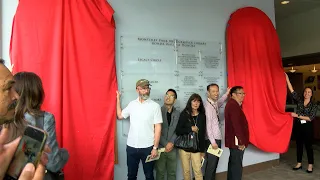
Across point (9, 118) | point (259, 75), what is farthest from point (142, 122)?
point (9, 118)

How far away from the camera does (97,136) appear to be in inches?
112

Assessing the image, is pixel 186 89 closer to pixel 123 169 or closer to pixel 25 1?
pixel 123 169

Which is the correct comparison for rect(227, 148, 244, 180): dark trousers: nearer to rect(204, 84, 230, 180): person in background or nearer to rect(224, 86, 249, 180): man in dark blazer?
rect(224, 86, 249, 180): man in dark blazer

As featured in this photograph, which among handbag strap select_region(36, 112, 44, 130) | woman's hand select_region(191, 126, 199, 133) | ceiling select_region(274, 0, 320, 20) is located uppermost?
ceiling select_region(274, 0, 320, 20)

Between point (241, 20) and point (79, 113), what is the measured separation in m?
2.74

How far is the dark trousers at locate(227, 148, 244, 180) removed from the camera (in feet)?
11.0

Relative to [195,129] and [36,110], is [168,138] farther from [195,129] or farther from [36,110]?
[36,110]

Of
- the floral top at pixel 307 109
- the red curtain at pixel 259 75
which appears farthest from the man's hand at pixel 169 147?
the floral top at pixel 307 109

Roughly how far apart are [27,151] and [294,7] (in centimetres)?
619

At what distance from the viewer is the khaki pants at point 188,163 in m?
3.22

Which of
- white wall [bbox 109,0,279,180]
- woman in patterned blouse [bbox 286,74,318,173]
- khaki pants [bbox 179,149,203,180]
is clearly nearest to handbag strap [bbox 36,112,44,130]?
white wall [bbox 109,0,279,180]

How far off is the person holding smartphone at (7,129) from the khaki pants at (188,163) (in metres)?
2.73

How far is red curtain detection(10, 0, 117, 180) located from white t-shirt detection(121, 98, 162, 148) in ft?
0.74

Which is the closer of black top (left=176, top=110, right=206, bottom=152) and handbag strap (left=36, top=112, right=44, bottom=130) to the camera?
handbag strap (left=36, top=112, right=44, bottom=130)
